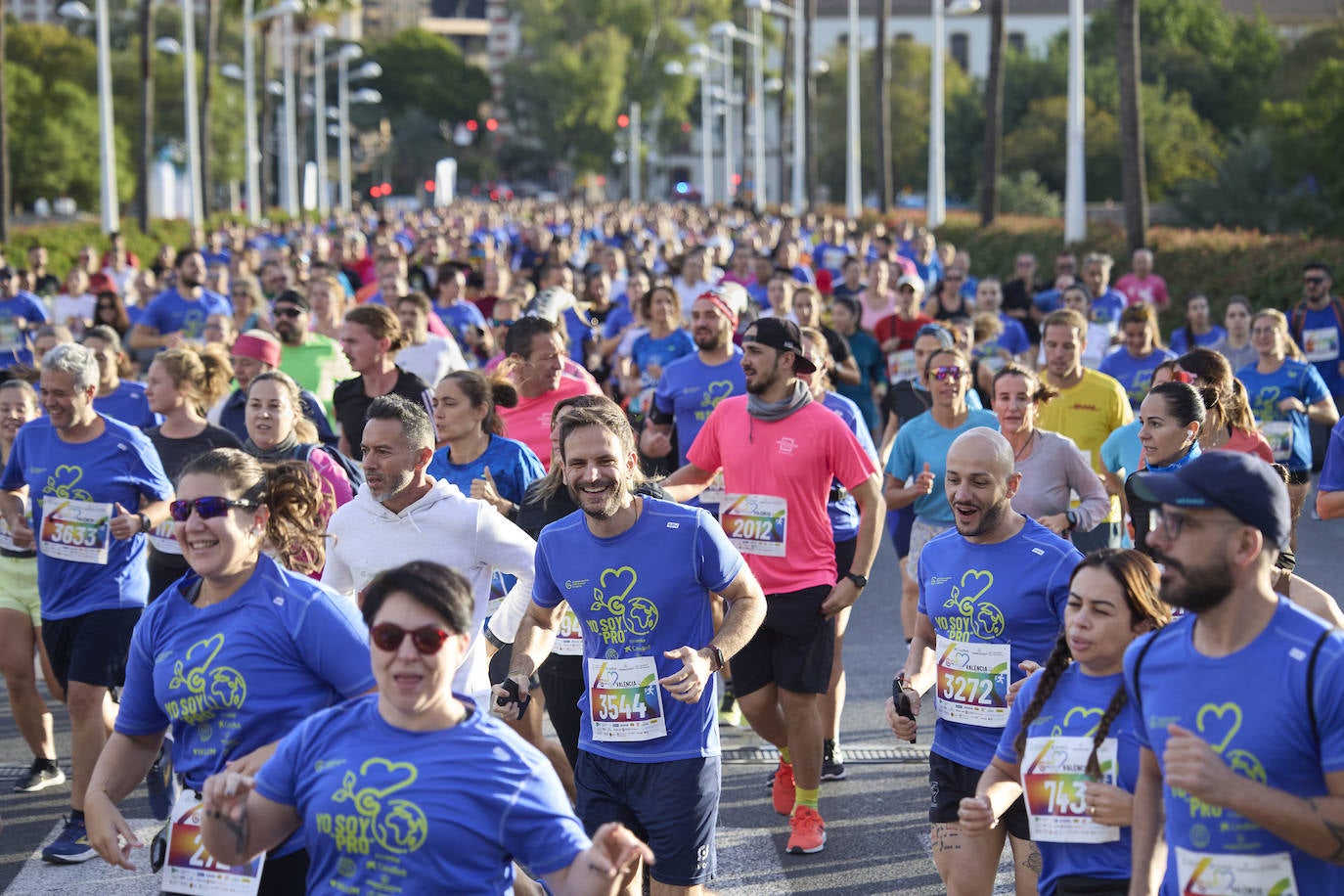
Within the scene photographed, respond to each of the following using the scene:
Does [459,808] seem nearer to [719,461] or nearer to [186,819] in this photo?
[186,819]

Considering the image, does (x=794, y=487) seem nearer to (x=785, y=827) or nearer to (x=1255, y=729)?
(x=785, y=827)

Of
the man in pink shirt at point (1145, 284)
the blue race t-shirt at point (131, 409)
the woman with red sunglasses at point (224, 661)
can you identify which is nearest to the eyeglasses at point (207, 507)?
the woman with red sunglasses at point (224, 661)

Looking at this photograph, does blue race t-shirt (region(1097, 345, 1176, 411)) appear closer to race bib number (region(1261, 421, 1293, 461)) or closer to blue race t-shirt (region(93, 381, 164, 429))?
race bib number (region(1261, 421, 1293, 461))

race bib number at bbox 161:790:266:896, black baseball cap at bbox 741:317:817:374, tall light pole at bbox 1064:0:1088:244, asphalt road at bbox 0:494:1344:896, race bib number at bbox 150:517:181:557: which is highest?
tall light pole at bbox 1064:0:1088:244

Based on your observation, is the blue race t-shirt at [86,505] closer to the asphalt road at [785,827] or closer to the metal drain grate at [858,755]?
the asphalt road at [785,827]

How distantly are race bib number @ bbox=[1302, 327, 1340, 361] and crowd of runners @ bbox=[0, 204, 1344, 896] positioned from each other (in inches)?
156

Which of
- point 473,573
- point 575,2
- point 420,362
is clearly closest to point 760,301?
point 420,362

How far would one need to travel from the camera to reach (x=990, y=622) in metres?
5.38

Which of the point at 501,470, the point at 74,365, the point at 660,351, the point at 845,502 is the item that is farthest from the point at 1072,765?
the point at 660,351

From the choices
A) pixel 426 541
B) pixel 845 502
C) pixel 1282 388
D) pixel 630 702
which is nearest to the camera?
pixel 630 702

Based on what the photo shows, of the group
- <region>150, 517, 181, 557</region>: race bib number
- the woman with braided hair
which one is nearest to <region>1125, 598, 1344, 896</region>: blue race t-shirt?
the woman with braided hair

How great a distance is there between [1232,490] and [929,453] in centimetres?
496

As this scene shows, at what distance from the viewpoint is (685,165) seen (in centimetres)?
15488

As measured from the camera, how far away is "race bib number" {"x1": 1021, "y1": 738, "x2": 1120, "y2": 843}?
4.48 metres
